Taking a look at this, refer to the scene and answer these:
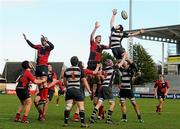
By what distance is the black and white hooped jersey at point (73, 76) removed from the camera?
15.1 metres

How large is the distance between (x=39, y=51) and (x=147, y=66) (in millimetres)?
71444

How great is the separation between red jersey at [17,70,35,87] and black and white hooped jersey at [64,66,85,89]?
1.64 meters

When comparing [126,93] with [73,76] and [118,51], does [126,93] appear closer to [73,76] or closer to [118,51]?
[118,51]

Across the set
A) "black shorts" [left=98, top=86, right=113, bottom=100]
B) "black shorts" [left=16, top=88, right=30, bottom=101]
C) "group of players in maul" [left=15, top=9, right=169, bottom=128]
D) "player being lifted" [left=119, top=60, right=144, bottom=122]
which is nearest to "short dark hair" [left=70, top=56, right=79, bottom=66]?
"group of players in maul" [left=15, top=9, right=169, bottom=128]

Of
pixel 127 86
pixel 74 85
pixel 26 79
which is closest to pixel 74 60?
pixel 74 85

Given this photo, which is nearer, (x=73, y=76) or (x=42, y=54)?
(x=73, y=76)

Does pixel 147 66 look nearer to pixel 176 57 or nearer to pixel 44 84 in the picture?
pixel 176 57

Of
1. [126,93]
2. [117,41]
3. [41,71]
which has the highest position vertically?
[117,41]

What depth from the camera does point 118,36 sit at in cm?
1731

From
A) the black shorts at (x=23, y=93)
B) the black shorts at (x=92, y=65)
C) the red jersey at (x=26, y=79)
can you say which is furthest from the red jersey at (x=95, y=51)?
the black shorts at (x=23, y=93)

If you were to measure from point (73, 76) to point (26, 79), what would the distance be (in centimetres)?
218

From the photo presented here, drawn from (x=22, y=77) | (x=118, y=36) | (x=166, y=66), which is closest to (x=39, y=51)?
(x=22, y=77)

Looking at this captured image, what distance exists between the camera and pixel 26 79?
16.3 meters

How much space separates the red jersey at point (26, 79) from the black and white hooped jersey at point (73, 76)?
64.5 inches
